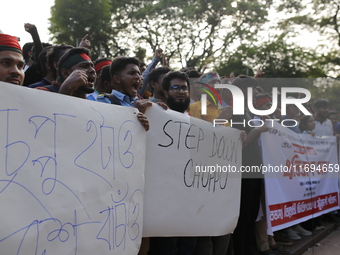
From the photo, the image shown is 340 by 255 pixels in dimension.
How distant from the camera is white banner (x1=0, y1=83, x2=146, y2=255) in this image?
1.99 m

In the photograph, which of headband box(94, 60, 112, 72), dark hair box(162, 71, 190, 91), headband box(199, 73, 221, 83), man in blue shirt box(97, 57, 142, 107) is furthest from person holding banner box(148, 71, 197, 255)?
headband box(199, 73, 221, 83)

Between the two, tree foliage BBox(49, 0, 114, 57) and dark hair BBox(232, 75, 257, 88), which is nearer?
dark hair BBox(232, 75, 257, 88)

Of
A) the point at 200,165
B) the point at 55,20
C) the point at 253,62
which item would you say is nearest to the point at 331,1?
the point at 253,62

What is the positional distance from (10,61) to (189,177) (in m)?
1.58

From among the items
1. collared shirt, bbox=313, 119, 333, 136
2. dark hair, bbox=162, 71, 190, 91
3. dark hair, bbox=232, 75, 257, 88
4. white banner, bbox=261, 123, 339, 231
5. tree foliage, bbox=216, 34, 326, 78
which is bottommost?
white banner, bbox=261, 123, 339, 231

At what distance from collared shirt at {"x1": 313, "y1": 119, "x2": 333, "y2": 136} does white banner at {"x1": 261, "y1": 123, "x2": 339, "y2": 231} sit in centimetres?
78

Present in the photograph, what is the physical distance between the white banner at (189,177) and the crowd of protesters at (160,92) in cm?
14

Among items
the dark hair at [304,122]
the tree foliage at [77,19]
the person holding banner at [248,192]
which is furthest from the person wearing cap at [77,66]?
the tree foliage at [77,19]

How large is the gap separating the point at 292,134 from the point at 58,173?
3561 mm

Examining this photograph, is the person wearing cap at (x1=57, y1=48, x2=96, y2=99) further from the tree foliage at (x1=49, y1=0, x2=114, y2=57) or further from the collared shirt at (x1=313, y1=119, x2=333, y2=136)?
the tree foliage at (x1=49, y1=0, x2=114, y2=57)

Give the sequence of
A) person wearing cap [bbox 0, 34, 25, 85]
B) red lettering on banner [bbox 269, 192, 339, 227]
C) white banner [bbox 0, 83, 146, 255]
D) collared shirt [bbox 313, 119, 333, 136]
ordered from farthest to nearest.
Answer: collared shirt [bbox 313, 119, 333, 136] → red lettering on banner [bbox 269, 192, 339, 227] → person wearing cap [bbox 0, 34, 25, 85] → white banner [bbox 0, 83, 146, 255]

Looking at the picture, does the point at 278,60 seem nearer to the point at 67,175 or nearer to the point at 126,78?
the point at 126,78

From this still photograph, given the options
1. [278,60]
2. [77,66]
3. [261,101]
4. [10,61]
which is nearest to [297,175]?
[261,101]

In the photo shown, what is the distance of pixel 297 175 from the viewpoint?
5047 mm
